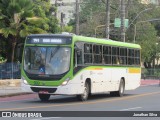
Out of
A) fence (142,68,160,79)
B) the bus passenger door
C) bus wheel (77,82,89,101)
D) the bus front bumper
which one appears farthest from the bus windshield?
fence (142,68,160,79)

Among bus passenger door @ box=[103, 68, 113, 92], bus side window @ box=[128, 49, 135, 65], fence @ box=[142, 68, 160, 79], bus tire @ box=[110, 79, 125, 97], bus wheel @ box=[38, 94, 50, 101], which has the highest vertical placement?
bus side window @ box=[128, 49, 135, 65]

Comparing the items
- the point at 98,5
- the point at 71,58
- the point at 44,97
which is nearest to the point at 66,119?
the point at 71,58

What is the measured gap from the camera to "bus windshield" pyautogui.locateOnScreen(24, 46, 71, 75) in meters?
23.7

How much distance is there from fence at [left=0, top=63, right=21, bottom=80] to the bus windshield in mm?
12351

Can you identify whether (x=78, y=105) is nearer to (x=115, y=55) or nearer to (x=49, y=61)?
(x=49, y=61)

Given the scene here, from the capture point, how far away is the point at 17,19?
122ft

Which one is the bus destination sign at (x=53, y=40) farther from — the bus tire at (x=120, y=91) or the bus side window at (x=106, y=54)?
the bus tire at (x=120, y=91)

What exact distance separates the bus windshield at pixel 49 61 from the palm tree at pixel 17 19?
12.9m

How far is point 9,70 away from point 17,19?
372 cm

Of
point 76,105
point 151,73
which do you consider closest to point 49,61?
point 76,105

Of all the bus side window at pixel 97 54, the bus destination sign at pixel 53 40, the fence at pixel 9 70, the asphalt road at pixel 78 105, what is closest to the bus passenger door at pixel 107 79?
the bus side window at pixel 97 54

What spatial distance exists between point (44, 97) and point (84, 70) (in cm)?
255

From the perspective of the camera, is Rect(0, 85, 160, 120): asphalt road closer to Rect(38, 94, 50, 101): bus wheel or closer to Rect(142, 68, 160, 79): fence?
Rect(38, 94, 50, 101): bus wheel

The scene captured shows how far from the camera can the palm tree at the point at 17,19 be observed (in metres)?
37.1
